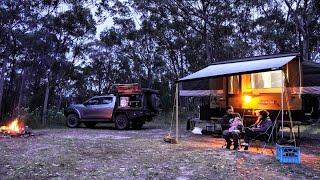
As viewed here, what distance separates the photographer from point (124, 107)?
18.0 meters

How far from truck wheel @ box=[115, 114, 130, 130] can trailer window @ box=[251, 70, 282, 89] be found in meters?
5.97

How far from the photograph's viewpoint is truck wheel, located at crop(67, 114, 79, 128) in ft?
63.1

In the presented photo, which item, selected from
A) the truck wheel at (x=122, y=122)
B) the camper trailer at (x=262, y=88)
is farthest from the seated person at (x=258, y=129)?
the truck wheel at (x=122, y=122)

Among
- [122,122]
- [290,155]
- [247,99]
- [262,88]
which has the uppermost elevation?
[262,88]

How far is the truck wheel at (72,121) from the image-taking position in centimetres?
1925

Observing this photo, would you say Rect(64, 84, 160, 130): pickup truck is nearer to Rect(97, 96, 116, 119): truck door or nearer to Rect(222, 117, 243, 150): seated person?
Rect(97, 96, 116, 119): truck door

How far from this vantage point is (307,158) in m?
9.77

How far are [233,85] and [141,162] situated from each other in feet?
24.1

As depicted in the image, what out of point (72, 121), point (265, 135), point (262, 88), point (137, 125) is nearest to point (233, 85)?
point (262, 88)

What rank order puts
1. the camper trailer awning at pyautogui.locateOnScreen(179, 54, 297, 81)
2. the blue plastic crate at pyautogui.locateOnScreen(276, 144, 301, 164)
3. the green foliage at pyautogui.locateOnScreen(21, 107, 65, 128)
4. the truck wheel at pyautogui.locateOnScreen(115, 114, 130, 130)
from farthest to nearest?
the green foliage at pyautogui.locateOnScreen(21, 107, 65, 128) → the truck wheel at pyautogui.locateOnScreen(115, 114, 130, 130) → the camper trailer awning at pyautogui.locateOnScreen(179, 54, 297, 81) → the blue plastic crate at pyautogui.locateOnScreen(276, 144, 301, 164)

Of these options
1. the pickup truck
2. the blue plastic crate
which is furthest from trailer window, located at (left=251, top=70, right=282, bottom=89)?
the blue plastic crate

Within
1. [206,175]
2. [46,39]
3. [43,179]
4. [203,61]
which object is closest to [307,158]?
[206,175]

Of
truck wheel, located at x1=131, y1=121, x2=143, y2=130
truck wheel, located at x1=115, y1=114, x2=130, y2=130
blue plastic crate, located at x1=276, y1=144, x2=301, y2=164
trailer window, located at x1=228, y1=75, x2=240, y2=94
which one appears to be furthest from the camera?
truck wheel, located at x1=131, y1=121, x2=143, y2=130

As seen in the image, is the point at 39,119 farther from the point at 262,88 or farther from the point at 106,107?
the point at 262,88
